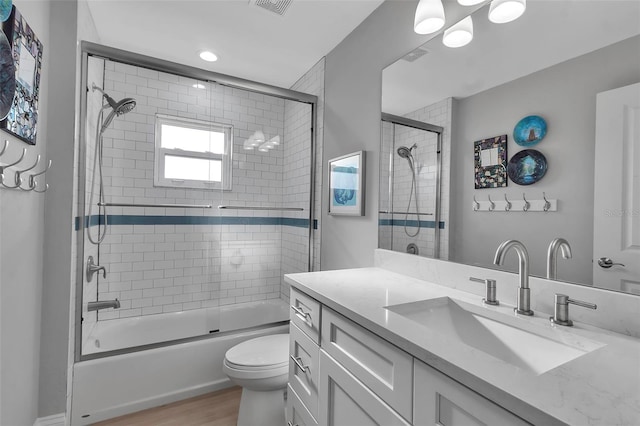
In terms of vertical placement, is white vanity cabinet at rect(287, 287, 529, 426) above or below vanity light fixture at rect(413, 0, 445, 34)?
below

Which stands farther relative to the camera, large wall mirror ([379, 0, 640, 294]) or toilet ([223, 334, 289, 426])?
toilet ([223, 334, 289, 426])

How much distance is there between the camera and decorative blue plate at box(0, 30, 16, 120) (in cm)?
106

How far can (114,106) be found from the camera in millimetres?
2076

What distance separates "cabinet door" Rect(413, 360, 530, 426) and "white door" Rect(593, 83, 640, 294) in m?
0.63

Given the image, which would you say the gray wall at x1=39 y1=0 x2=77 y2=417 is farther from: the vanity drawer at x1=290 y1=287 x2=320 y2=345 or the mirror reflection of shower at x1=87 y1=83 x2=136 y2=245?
the vanity drawer at x1=290 y1=287 x2=320 y2=345

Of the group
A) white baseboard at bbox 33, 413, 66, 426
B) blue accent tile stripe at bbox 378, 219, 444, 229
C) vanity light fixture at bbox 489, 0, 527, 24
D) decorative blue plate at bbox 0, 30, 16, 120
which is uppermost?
vanity light fixture at bbox 489, 0, 527, 24

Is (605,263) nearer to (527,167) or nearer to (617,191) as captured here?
(617,191)

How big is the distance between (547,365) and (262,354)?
148 cm

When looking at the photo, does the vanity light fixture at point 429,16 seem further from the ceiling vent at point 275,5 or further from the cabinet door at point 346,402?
the cabinet door at point 346,402

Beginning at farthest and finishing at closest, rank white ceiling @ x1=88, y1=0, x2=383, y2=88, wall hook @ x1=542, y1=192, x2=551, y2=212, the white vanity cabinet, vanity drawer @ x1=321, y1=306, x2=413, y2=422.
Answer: white ceiling @ x1=88, y1=0, x2=383, y2=88 → wall hook @ x1=542, y1=192, x2=551, y2=212 → vanity drawer @ x1=321, y1=306, x2=413, y2=422 → the white vanity cabinet

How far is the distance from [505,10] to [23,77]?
6.42 feet

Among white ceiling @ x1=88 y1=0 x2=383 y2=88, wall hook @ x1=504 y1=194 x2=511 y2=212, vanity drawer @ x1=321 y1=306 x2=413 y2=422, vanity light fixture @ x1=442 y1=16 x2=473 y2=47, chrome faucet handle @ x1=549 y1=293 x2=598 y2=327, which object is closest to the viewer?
vanity drawer @ x1=321 y1=306 x2=413 y2=422

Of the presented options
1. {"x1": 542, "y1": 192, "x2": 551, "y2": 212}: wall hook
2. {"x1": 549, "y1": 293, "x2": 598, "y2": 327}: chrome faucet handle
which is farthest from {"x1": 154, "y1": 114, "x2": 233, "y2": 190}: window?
{"x1": 549, "y1": 293, "x2": 598, "y2": 327}: chrome faucet handle

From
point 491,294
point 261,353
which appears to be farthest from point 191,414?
point 491,294
